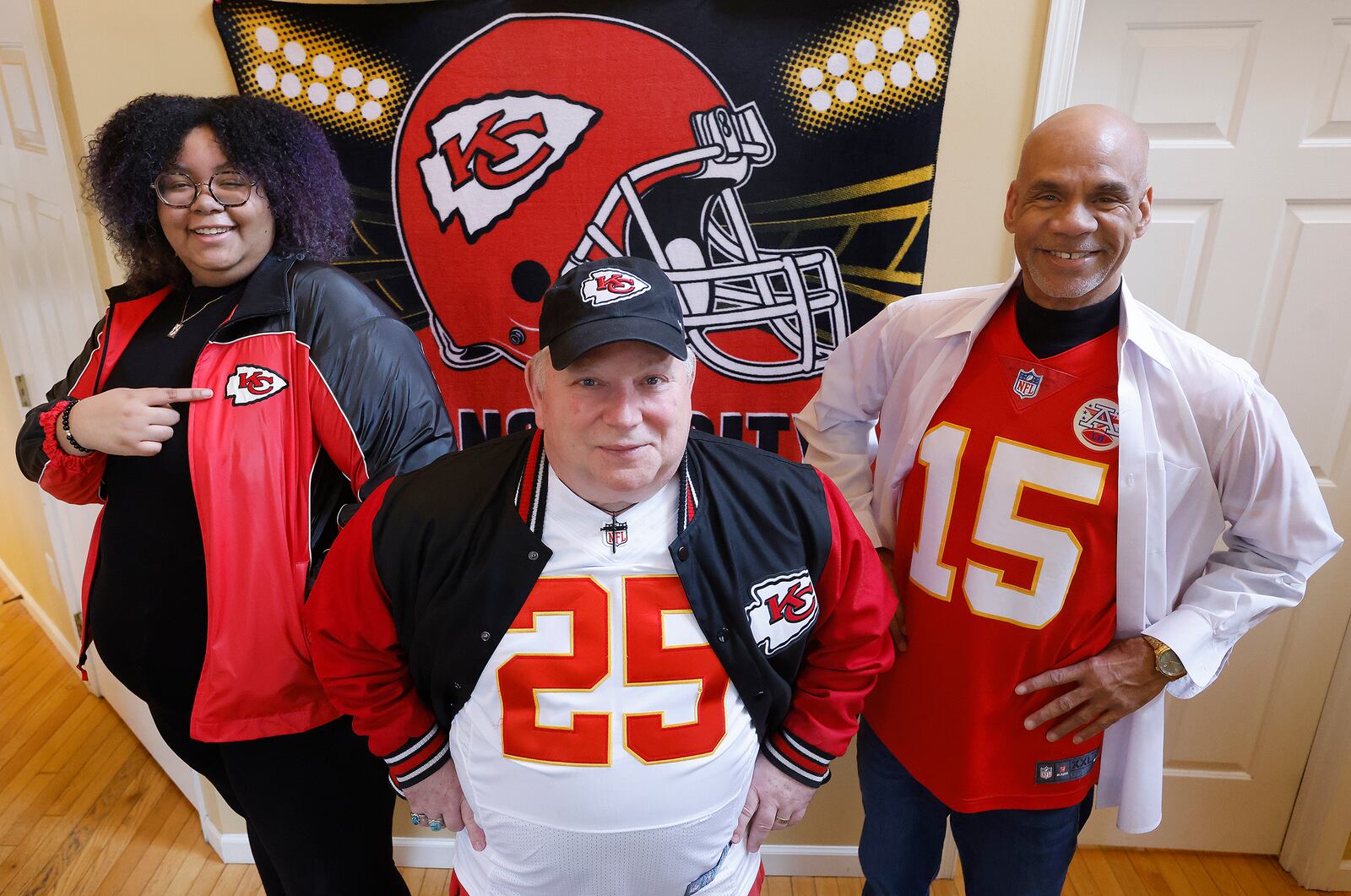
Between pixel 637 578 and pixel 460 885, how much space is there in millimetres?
593

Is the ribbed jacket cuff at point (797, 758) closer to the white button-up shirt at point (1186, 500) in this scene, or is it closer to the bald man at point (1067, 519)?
the bald man at point (1067, 519)

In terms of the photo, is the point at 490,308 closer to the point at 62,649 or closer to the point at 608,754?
the point at 608,754

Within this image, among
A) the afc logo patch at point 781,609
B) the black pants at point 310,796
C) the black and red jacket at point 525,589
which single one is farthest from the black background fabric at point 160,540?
the afc logo patch at point 781,609

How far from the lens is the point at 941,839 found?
1.54m

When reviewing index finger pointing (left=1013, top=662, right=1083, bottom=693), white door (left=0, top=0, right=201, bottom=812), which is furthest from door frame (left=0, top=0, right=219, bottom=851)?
index finger pointing (left=1013, top=662, right=1083, bottom=693)

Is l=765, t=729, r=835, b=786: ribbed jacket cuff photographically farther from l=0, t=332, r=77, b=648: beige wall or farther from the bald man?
l=0, t=332, r=77, b=648: beige wall

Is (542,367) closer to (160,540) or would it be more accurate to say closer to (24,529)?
(160,540)

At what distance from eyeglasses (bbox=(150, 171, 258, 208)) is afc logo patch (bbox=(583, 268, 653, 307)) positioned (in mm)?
610

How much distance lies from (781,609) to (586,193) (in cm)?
98

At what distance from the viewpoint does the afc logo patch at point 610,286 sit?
0.99 m

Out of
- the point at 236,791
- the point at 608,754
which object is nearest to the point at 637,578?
the point at 608,754

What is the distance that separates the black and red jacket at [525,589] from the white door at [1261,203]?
1.14 metres

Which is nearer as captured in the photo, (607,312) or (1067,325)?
(607,312)

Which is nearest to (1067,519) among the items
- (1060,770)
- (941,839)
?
(1060,770)
